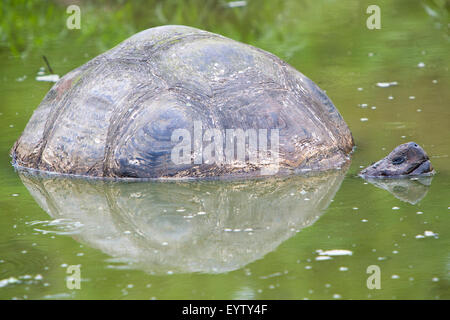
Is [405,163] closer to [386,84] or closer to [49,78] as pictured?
[386,84]

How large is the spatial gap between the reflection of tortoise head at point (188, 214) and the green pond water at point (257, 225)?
13 millimetres

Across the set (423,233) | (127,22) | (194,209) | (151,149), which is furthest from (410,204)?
(127,22)

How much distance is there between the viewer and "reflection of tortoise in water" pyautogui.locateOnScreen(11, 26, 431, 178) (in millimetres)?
6488

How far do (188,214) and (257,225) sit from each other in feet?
1.71

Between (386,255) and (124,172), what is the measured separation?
2305 millimetres

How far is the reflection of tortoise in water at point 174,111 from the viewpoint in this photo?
6.49 meters

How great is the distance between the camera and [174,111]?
6.46 meters

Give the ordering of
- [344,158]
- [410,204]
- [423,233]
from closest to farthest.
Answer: [423,233], [410,204], [344,158]

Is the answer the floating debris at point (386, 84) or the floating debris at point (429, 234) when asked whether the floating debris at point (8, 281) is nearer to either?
the floating debris at point (429, 234)

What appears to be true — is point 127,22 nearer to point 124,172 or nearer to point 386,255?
point 124,172

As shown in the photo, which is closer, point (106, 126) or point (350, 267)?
point (350, 267)

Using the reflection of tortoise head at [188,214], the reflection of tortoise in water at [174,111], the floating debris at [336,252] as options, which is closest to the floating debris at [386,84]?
the reflection of tortoise in water at [174,111]
